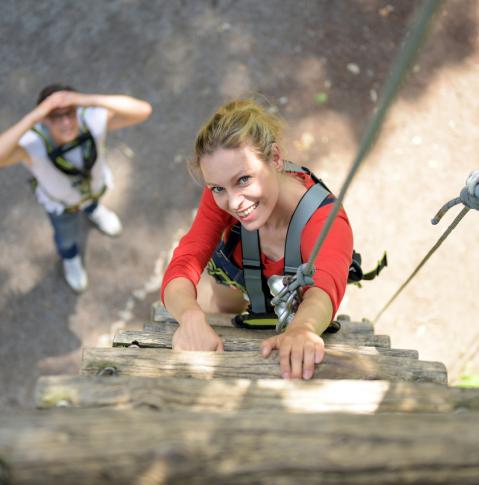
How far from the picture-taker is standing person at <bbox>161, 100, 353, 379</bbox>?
6.95 feet

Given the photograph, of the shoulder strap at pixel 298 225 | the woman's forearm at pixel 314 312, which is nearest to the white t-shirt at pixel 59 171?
the shoulder strap at pixel 298 225

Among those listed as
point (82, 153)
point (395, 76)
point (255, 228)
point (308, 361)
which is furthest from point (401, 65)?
point (82, 153)

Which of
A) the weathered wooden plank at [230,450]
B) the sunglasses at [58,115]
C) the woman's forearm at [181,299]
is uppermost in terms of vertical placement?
the sunglasses at [58,115]

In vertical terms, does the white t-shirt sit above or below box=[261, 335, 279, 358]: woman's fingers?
above

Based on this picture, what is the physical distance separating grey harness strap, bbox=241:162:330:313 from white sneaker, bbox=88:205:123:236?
7.93 feet

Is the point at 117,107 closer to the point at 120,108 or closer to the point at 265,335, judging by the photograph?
the point at 120,108

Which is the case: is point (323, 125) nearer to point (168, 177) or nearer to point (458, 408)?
point (168, 177)

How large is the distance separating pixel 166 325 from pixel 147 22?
12.4ft

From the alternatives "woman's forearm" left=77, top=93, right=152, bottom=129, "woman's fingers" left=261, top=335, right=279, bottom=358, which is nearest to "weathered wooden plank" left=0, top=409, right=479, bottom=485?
"woman's fingers" left=261, top=335, right=279, bottom=358

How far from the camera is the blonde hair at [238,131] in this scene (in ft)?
7.03

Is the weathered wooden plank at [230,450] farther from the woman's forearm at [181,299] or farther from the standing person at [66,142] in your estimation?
the standing person at [66,142]

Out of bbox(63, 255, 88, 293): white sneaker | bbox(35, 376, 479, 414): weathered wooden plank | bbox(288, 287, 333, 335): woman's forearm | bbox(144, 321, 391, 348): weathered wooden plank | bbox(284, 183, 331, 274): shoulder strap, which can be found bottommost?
bbox(35, 376, 479, 414): weathered wooden plank

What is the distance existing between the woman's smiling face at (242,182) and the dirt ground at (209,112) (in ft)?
8.63

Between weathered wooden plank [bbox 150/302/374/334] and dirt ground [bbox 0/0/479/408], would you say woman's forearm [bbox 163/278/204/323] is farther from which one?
dirt ground [bbox 0/0/479/408]
